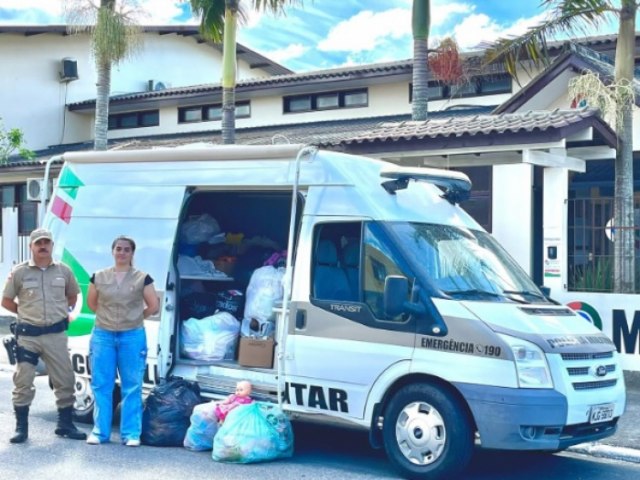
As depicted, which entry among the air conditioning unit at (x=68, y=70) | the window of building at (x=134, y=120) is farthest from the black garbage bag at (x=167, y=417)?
the air conditioning unit at (x=68, y=70)

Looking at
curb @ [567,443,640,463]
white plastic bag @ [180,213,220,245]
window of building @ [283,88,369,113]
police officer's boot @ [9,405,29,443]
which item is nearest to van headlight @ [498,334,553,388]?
curb @ [567,443,640,463]

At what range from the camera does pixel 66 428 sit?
834 centimetres

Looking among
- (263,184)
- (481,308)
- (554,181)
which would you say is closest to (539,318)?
(481,308)

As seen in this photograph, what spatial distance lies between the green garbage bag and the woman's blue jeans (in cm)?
89

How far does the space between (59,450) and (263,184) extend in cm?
284

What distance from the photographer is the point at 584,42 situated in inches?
755

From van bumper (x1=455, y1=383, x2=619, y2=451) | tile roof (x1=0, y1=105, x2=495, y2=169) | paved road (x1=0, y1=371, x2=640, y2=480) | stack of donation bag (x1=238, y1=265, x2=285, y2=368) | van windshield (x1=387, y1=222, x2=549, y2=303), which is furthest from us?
tile roof (x1=0, y1=105, x2=495, y2=169)

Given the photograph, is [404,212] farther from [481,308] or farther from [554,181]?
[554,181]

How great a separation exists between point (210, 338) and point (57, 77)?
21.6 meters

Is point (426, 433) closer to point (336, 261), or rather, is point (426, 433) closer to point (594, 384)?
point (594, 384)

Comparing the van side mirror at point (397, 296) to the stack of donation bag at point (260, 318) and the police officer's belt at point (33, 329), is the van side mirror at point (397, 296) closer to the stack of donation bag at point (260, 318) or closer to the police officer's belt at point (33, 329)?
the stack of donation bag at point (260, 318)

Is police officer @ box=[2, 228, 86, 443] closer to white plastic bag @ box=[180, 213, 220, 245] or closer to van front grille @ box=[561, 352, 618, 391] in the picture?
white plastic bag @ box=[180, 213, 220, 245]

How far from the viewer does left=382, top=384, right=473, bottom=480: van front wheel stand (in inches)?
270

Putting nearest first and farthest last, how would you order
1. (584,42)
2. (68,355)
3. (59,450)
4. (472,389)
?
(472,389), (59,450), (68,355), (584,42)
